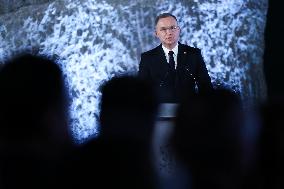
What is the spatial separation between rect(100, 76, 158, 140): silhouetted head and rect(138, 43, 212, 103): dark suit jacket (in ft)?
4.26

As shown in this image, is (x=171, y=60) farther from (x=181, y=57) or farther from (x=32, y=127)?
(x=32, y=127)

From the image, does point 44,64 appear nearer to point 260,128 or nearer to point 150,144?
point 150,144

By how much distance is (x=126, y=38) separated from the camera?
3.52 metres

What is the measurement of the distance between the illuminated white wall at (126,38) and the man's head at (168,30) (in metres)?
0.63

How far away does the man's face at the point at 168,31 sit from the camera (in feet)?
9.16

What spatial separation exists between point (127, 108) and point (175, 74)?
143 cm

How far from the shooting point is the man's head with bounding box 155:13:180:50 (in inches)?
110

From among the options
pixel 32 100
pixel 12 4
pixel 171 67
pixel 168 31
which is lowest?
pixel 32 100

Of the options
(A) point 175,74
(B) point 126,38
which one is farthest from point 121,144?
(B) point 126,38

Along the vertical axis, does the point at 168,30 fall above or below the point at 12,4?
below

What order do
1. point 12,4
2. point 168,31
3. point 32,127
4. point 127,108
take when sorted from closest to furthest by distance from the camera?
point 32,127
point 127,108
point 168,31
point 12,4

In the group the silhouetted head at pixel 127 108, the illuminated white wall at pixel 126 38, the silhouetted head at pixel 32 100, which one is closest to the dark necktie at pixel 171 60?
the illuminated white wall at pixel 126 38

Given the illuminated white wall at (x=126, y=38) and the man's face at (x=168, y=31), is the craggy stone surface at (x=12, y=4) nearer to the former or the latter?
the illuminated white wall at (x=126, y=38)

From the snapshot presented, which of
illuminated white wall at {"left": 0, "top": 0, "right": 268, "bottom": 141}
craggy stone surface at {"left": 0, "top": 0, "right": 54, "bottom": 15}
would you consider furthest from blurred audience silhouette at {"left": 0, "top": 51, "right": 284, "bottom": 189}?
craggy stone surface at {"left": 0, "top": 0, "right": 54, "bottom": 15}
